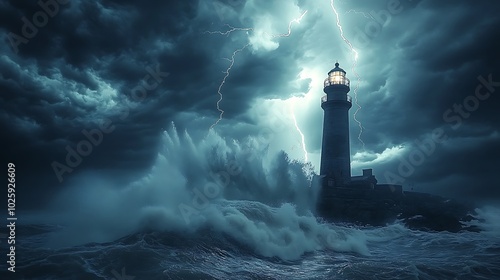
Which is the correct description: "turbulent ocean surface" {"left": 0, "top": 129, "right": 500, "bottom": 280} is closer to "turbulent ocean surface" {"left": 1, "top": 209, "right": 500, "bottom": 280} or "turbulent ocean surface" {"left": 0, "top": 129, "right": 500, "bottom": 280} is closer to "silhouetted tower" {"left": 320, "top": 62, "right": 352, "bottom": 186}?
"turbulent ocean surface" {"left": 1, "top": 209, "right": 500, "bottom": 280}

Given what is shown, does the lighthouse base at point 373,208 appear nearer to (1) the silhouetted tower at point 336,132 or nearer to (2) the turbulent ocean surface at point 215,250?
(1) the silhouetted tower at point 336,132

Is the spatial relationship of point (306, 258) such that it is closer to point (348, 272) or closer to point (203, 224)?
point (348, 272)

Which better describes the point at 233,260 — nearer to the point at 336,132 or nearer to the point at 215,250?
the point at 215,250

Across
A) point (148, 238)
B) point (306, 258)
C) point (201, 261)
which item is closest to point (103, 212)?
point (148, 238)

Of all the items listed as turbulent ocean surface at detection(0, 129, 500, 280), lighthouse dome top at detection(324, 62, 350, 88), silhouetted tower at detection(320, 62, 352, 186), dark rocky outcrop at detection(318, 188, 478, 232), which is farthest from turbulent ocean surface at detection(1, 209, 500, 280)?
lighthouse dome top at detection(324, 62, 350, 88)

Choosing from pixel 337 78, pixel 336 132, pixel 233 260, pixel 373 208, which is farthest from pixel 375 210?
pixel 233 260

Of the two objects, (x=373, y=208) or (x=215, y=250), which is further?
(x=373, y=208)

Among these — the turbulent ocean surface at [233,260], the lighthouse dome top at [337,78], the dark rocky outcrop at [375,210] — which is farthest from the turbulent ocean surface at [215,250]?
the lighthouse dome top at [337,78]

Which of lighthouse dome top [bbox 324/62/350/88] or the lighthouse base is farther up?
lighthouse dome top [bbox 324/62/350/88]
